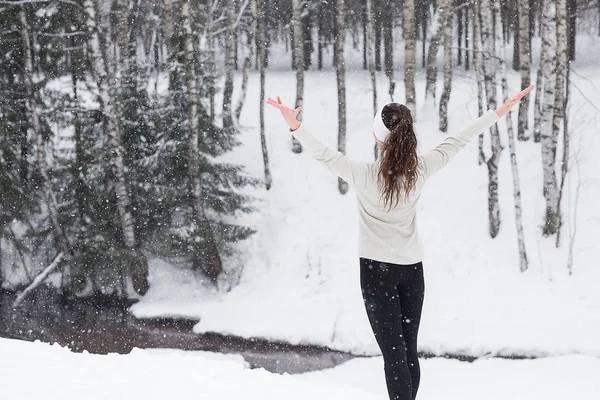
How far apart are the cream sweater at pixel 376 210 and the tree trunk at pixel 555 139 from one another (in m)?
9.50

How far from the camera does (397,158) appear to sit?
3.03 m

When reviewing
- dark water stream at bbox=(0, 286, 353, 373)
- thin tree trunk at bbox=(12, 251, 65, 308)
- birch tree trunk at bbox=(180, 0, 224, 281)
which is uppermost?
birch tree trunk at bbox=(180, 0, 224, 281)

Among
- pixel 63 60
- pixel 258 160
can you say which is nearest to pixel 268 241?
pixel 258 160

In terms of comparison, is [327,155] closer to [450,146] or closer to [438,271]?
[450,146]

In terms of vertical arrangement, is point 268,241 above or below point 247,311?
above

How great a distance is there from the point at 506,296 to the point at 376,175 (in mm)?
8955

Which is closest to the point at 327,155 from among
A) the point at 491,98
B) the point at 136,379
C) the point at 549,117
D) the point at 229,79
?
the point at 136,379

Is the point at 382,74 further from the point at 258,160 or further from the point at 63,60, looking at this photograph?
the point at 63,60

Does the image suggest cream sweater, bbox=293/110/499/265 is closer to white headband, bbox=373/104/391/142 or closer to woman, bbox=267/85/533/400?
woman, bbox=267/85/533/400

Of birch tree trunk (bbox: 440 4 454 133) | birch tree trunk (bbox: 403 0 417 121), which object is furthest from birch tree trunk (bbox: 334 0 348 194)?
birch tree trunk (bbox: 440 4 454 133)

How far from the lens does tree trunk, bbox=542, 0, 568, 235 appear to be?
37.5ft

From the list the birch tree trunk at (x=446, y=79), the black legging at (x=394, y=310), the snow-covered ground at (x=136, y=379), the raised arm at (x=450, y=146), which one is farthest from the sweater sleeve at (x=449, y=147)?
the birch tree trunk at (x=446, y=79)

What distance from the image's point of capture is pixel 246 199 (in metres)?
14.1

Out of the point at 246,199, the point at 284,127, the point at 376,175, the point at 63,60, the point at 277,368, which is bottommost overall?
the point at 277,368
